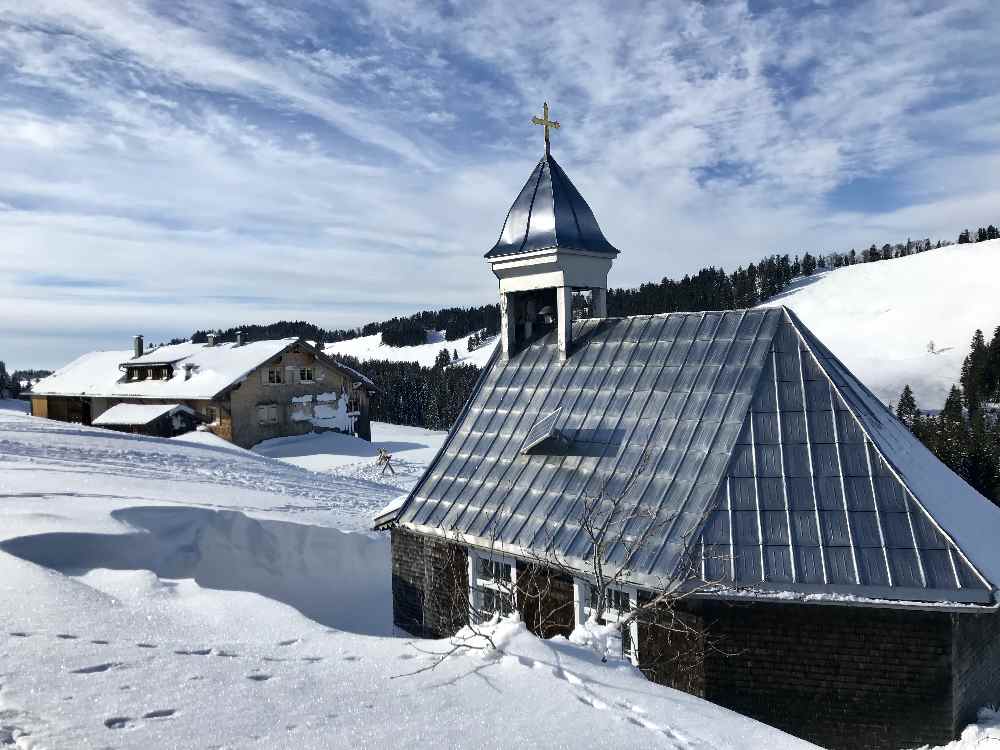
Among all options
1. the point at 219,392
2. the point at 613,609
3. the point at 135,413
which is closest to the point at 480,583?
the point at 613,609

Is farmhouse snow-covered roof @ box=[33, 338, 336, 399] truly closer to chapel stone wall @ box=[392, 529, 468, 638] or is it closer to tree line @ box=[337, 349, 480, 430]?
chapel stone wall @ box=[392, 529, 468, 638]

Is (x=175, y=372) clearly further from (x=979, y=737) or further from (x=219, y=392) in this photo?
(x=979, y=737)

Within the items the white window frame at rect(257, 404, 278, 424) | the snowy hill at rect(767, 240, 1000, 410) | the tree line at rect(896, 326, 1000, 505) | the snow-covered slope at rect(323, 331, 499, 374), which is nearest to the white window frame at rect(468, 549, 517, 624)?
the tree line at rect(896, 326, 1000, 505)

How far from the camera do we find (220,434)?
40.9 metres

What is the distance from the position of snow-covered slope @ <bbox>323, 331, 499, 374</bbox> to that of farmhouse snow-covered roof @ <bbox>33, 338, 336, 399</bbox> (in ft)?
329

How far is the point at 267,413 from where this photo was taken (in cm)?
4281

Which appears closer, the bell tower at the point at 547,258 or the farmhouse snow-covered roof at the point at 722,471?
the farmhouse snow-covered roof at the point at 722,471

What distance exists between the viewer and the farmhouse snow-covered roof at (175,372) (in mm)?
41906

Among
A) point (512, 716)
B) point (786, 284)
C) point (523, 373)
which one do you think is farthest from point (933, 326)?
point (512, 716)

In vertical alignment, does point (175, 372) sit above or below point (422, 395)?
above

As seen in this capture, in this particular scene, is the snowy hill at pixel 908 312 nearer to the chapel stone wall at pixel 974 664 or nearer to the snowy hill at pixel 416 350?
the snowy hill at pixel 416 350

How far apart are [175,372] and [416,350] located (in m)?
133

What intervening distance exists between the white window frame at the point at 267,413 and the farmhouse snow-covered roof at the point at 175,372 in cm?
275

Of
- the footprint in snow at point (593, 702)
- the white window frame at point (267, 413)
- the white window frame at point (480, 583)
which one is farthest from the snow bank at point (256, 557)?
the white window frame at point (267, 413)
